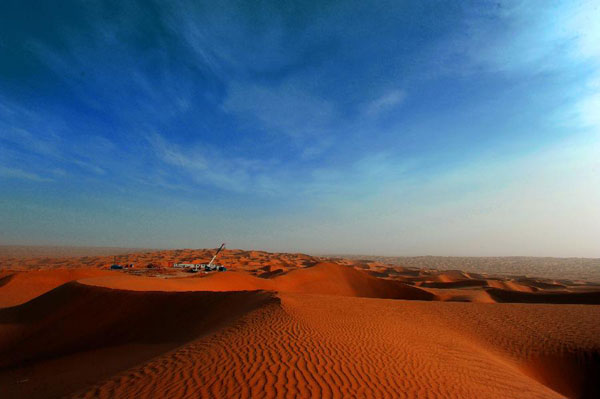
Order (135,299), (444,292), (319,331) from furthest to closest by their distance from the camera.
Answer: (444,292), (135,299), (319,331)

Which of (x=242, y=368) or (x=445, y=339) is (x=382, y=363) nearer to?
(x=242, y=368)

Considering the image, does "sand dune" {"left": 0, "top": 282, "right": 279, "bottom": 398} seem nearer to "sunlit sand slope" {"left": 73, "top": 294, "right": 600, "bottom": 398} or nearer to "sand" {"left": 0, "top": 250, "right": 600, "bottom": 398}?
"sand" {"left": 0, "top": 250, "right": 600, "bottom": 398}

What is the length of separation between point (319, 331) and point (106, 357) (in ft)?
24.8

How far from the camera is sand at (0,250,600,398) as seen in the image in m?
5.77

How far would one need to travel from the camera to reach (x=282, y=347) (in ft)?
24.2

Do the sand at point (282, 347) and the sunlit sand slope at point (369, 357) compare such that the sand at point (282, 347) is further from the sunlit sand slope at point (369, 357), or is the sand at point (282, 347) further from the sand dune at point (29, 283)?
the sand dune at point (29, 283)

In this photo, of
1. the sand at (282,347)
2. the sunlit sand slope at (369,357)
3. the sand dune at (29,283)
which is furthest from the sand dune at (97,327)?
the sand dune at (29,283)

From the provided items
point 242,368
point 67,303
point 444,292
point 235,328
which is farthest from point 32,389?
point 444,292

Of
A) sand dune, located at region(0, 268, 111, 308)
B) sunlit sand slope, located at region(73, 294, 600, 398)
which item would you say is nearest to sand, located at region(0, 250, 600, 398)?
sunlit sand slope, located at region(73, 294, 600, 398)

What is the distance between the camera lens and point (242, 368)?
6.11 m

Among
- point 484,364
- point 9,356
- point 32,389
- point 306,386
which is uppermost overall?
point 306,386

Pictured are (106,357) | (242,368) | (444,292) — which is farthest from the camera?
(444,292)

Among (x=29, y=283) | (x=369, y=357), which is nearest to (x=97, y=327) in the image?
(x=369, y=357)

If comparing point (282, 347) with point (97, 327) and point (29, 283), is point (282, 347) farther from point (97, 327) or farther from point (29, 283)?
point (29, 283)
